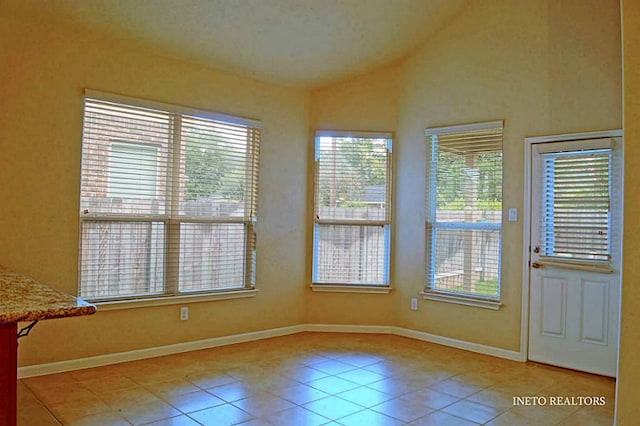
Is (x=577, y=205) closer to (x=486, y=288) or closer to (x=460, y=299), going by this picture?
(x=486, y=288)

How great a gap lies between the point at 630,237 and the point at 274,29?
9.94 feet

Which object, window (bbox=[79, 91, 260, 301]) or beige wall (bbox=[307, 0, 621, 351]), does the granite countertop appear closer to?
window (bbox=[79, 91, 260, 301])

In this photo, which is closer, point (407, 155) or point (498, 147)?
point (498, 147)

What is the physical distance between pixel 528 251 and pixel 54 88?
4.09 meters

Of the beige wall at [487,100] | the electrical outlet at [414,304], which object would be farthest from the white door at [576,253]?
the electrical outlet at [414,304]

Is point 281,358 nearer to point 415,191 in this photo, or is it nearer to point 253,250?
point 253,250

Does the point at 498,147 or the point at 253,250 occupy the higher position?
the point at 498,147

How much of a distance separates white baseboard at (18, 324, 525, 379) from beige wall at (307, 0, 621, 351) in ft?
0.23

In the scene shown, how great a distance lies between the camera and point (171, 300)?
418 cm

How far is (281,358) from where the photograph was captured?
414 cm

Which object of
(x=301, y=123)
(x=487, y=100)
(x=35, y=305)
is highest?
(x=487, y=100)

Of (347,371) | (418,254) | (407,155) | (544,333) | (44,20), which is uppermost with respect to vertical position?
(44,20)

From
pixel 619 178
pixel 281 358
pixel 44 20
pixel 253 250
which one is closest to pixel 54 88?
pixel 44 20

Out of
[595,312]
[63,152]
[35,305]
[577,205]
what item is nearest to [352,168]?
[577,205]
